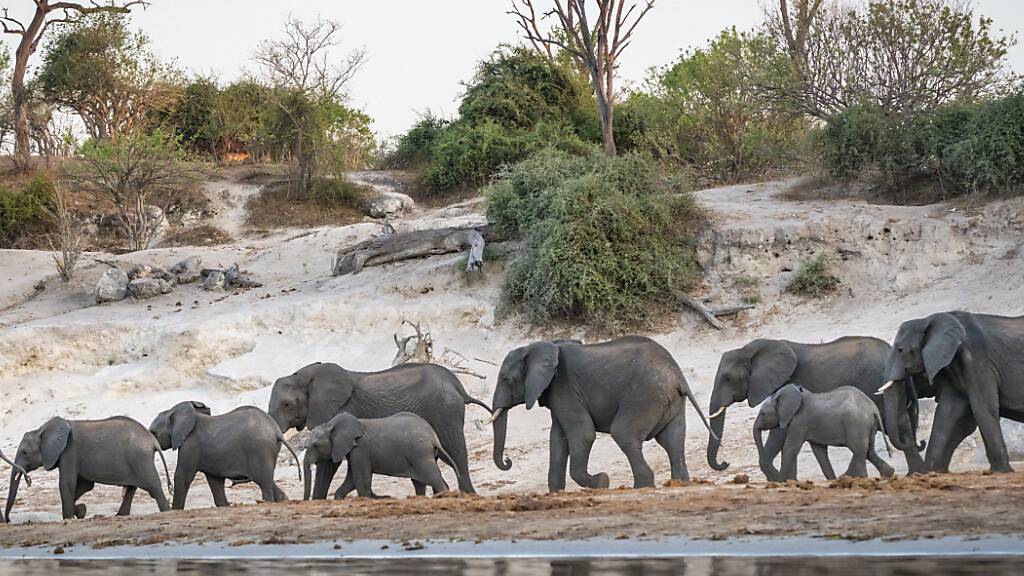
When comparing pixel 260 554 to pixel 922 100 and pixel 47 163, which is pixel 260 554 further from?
pixel 47 163

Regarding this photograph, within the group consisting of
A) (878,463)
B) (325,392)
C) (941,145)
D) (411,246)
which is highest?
(941,145)

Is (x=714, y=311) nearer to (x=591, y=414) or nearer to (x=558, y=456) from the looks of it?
(x=591, y=414)

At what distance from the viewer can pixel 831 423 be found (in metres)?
12.4

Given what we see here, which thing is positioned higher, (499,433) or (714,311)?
(714,311)

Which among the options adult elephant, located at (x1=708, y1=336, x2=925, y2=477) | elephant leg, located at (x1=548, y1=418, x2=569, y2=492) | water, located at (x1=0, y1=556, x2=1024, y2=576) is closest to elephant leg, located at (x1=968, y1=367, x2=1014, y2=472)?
adult elephant, located at (x1=708, y1=336, x2=925, y2=477)

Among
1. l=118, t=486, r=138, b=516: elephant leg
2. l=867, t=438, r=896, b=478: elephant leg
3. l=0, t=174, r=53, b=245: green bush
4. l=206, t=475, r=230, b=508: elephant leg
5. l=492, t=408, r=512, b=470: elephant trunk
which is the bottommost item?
l=118, t=486, r=138, b=516: elephant leg

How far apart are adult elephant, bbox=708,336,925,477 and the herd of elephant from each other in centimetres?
2

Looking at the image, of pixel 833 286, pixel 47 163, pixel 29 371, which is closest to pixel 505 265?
pixel 833 286

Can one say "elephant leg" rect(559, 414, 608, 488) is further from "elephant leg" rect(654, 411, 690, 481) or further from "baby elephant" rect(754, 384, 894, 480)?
A: "baby elephant" rect(754, 384, 894, 480)

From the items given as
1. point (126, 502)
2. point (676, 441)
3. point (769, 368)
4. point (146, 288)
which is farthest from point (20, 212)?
point (676, 441)

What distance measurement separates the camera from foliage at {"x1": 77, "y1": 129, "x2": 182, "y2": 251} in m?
32.6

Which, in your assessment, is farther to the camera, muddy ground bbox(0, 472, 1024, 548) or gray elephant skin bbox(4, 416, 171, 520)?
gray elephant skin bbox(4, 416, 171, 520)

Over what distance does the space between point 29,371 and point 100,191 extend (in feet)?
48.9

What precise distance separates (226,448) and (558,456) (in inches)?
138
